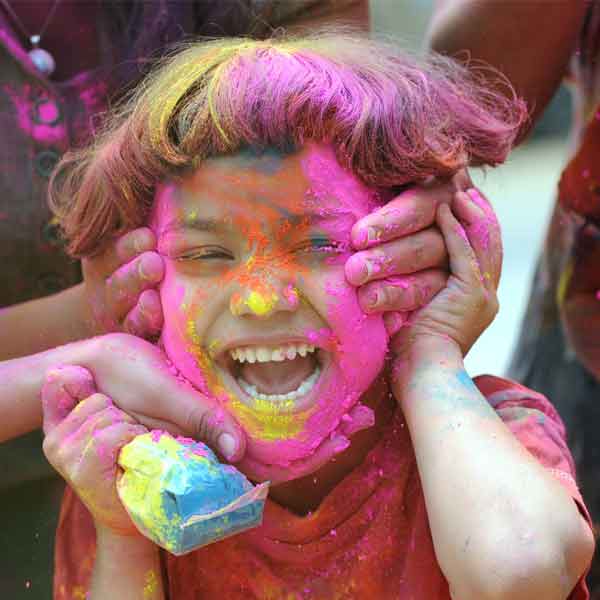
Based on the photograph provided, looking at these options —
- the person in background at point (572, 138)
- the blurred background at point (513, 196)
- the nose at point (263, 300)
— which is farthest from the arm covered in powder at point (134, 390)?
the person in background at point (572, 138)

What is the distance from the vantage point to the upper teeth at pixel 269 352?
44.2 inches

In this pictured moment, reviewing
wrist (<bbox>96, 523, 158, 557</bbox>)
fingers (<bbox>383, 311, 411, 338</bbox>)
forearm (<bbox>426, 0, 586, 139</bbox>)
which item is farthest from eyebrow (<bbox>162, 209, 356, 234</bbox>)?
forearm (<bbox>426, 0, 586, 139</bbox>)

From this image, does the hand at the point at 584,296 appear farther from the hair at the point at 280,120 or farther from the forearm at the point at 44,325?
A: the forearm at the point at 44,325

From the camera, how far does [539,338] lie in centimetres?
200

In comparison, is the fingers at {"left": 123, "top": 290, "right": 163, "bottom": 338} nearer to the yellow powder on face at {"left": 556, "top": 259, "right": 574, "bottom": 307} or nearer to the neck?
the neck

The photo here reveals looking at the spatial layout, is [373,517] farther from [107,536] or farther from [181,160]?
[181,160]

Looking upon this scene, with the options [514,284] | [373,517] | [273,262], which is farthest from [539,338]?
[514,284]

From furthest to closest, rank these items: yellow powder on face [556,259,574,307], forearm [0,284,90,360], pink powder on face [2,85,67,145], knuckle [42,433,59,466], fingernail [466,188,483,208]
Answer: yellow powder on face [556,259,574,307], pink powder on face [2,85,67,145], forearm [0,284,90,360], fingernail [466,188,483,208], knuckle [42,433,59,466]

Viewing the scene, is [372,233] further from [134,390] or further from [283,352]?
[134,390]

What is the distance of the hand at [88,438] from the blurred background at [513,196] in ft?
1.79

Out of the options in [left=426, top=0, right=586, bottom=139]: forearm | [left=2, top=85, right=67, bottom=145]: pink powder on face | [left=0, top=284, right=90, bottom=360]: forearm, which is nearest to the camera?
[left=0, top=284, right=90, bottom=360]: forearm

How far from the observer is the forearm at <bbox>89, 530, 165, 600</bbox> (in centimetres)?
117

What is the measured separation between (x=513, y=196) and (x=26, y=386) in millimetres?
3251

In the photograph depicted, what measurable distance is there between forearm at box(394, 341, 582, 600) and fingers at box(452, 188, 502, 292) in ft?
0.35
